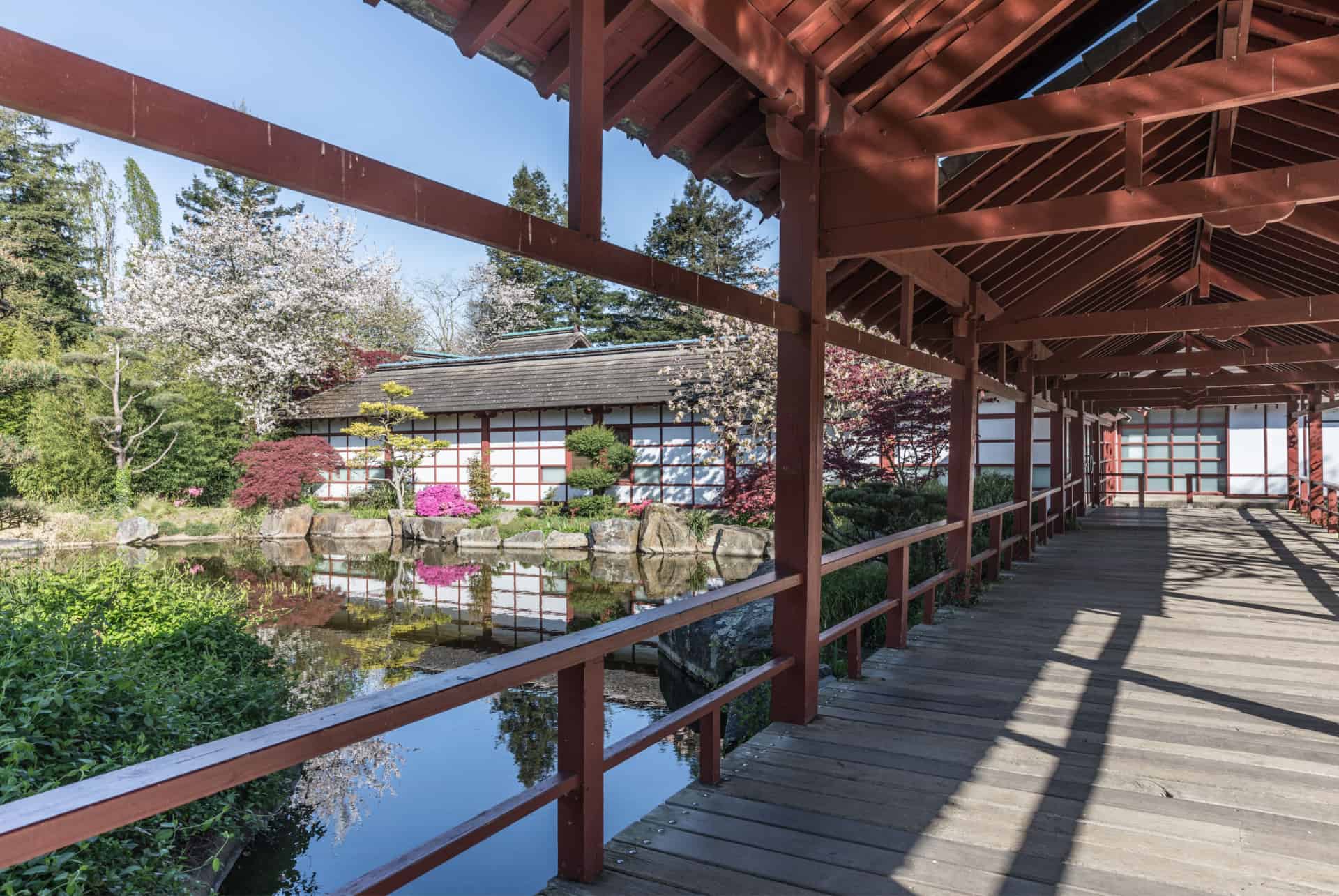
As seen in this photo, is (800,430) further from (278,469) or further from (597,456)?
(278,469)

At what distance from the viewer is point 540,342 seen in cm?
2273

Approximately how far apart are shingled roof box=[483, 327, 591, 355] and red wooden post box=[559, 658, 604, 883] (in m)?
19.9

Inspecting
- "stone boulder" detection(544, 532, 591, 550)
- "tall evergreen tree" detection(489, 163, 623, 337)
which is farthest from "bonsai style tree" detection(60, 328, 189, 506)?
"tall evergreen tree" detection(489, 163, 623, 337)

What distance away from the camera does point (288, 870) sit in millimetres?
3998

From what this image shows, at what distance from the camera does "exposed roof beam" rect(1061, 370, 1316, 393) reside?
9.70 metres

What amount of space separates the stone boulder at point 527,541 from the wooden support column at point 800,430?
36.4 ft

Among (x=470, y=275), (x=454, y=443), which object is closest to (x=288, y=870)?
(x=454, y=443)

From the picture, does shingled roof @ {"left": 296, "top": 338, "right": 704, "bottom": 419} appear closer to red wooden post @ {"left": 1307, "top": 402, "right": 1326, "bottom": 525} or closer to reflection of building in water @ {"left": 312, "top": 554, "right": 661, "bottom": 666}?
reflection of building in water @ {"left": 312, "top": 554, "right": 661, "bottom": 666}

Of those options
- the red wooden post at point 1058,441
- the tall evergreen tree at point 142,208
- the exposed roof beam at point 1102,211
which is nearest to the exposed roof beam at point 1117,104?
the exposed roof beam at point 1102,211

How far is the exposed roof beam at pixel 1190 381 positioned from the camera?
9.70m

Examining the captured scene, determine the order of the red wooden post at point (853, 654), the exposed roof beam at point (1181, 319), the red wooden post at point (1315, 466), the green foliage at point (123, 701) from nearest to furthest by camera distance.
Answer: the green foliage at point (123, 701)
the red wooden post at point (853, 654)
the exposed roof beam at point (1181, 319)
the red wooden post at point (1315, 466)

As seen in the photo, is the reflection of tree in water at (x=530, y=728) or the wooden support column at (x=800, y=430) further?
the reflection of tree in water at (x=530, y=728)

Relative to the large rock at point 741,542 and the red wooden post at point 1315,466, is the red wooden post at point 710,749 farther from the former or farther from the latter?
the red wooden post at point 1315,466

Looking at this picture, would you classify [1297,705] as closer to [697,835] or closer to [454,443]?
[697,835]
